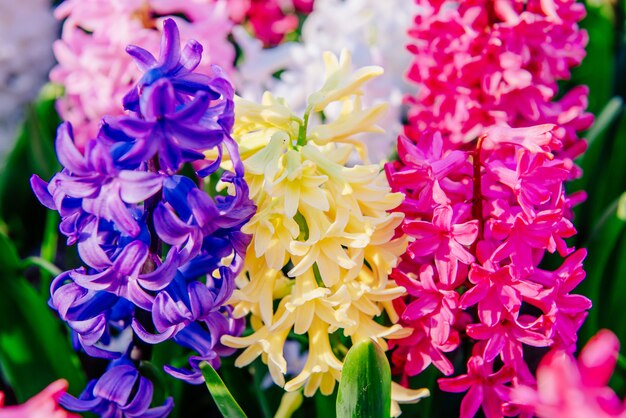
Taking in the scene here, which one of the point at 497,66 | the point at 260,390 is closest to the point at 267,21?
the point at 497,66

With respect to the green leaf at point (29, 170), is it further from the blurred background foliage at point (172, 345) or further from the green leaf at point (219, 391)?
the green leaf at point (219, 391)

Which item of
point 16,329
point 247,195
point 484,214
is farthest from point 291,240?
point 16,329

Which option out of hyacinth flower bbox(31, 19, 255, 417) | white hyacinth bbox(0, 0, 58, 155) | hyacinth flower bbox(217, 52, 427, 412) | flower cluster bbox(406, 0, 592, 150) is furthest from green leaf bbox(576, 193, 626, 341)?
white hyacinth bbox(0, 0, 58, 155)

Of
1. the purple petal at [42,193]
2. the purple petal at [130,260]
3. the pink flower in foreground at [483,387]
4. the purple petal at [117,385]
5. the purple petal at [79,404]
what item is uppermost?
the purple petal at [42,193]

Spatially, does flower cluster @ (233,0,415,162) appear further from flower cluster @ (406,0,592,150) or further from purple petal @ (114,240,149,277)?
purple petal @ (114,240,149,277)

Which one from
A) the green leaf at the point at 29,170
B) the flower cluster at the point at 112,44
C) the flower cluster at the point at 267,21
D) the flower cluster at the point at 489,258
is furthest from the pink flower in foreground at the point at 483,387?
the flower cluster at the point at 267,21
